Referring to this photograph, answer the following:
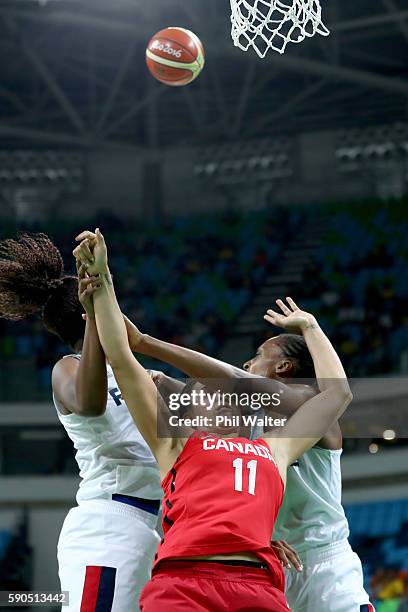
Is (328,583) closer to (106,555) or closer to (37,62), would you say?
(106,555)

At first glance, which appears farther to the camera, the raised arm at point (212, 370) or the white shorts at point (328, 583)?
the white shorts at point (328, 583)

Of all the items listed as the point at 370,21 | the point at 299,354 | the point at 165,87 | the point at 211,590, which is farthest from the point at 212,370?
the point at 165,87

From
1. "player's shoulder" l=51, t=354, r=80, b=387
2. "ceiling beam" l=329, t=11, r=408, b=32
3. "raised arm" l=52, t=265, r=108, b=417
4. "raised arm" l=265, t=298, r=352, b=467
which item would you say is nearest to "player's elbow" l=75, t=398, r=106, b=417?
"raised arm" l=52, t=265, r=108, b=417

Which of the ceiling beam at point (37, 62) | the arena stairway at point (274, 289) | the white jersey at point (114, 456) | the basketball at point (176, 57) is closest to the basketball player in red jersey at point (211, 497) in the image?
the white jersey at point (114, 456)

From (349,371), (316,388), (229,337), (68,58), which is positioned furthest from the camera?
(68,58)

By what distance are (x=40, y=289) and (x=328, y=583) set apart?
1.46 meters

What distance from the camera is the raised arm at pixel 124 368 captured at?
9.18ft

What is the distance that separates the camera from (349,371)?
1209cm

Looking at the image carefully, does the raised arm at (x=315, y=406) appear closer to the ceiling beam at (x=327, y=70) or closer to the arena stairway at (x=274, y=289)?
the arena stairway at (x=274, y=289)

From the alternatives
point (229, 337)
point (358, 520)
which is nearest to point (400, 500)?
point (358, 520)

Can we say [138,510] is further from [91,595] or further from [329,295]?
[329,295]

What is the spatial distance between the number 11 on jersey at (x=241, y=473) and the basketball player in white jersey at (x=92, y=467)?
2.01 feet

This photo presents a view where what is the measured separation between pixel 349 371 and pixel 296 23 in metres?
7.26

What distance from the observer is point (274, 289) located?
16.3m
